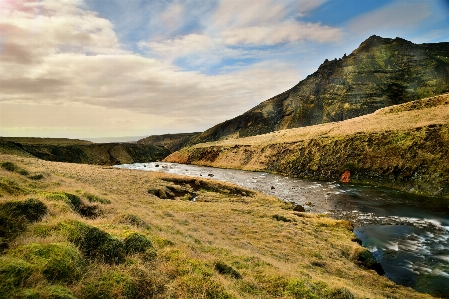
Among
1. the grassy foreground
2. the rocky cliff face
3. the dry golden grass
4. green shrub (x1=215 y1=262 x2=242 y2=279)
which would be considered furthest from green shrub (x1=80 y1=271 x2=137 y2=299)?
the rocky cliff face

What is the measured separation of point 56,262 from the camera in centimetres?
645

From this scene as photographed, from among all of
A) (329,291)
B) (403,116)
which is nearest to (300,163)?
(403,116)

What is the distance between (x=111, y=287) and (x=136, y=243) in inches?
99.9

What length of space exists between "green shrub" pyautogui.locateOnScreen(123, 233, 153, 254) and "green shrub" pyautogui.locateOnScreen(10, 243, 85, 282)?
1790 mm

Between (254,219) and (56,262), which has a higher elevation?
(56,262)

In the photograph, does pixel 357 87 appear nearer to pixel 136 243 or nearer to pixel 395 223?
pixel 395 223

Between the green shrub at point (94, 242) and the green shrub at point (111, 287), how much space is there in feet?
3.24

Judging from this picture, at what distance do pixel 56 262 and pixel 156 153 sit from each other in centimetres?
14559

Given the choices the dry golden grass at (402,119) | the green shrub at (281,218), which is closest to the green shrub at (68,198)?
the green shrub at (281,218)

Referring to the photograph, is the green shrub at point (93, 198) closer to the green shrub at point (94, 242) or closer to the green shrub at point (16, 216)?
the green shrub at point (16, 216)

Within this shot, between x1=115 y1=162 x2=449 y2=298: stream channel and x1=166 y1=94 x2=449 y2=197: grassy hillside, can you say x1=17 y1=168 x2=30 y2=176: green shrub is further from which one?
x1=166 y1=94 x2=449 y2=197: grassy hillside

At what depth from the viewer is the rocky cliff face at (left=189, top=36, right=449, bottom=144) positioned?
4956 inches

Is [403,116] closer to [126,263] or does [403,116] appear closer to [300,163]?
[300,163]

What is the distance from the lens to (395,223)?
27391 mm
